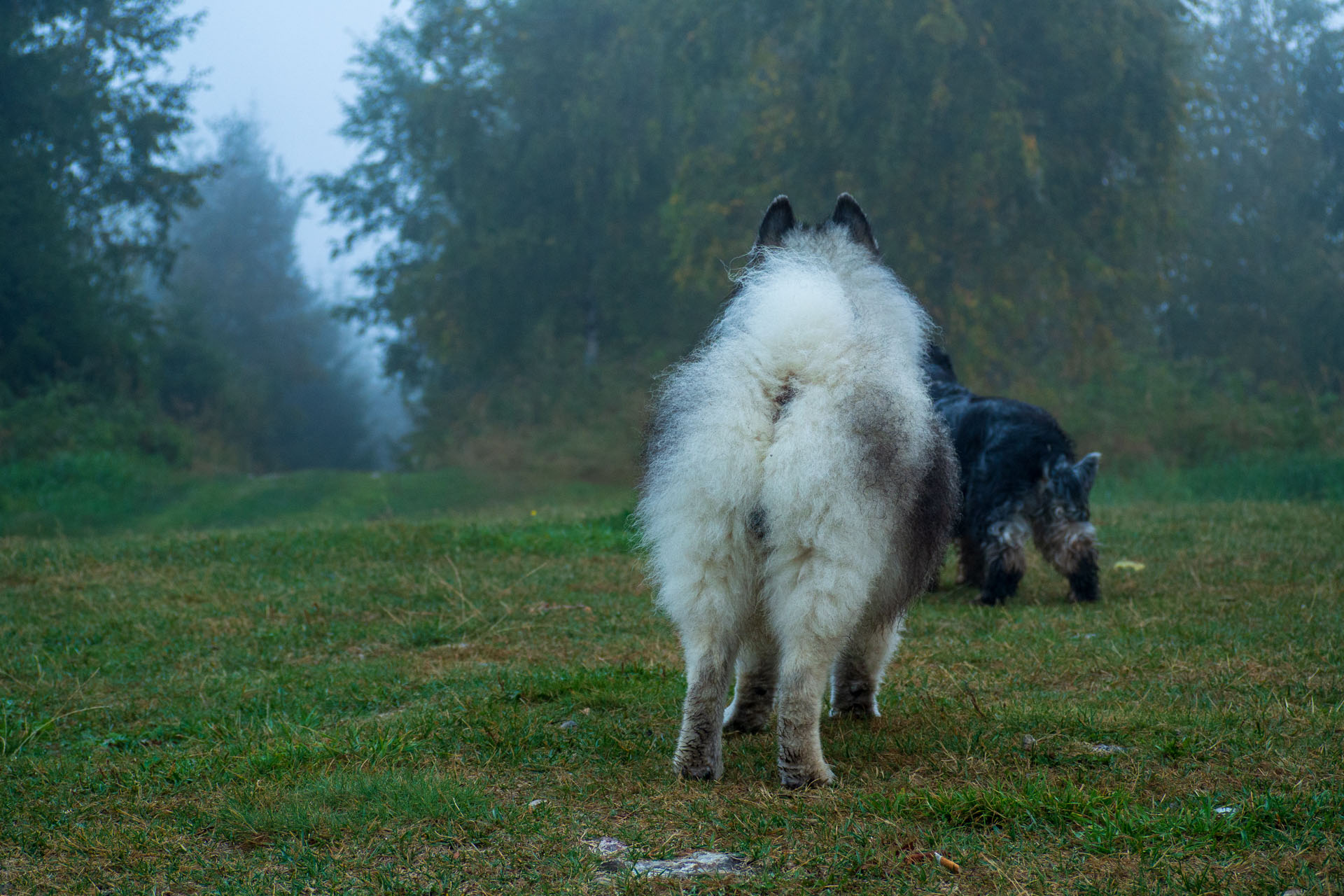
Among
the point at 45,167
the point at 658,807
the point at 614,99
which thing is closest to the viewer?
the point at 658,807

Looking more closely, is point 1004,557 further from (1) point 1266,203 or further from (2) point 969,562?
(1) point 1266,203

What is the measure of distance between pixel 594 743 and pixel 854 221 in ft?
7.39

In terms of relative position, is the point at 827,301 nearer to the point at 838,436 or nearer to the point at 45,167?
the point at 838,436

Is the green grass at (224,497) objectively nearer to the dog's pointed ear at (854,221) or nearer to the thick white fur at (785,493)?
the dog's pointed ear at (854,221)

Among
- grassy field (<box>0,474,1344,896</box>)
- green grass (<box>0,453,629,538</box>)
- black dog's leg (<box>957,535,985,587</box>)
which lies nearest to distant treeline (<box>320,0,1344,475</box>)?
green grass (<box>0,453,629,538</box>)

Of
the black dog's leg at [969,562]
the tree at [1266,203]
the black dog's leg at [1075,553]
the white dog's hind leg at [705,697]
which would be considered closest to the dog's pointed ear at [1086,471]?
the black dog's leg at [1075,553]

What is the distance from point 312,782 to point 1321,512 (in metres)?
10.4

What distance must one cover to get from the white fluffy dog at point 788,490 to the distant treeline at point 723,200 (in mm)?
16125

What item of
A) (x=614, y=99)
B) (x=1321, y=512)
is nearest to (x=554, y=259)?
(x=614, y=99)

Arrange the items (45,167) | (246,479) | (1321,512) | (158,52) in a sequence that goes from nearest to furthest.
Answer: (1321,512), (246,479), (45,167), (158,52)

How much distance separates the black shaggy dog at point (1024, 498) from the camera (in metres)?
7.22

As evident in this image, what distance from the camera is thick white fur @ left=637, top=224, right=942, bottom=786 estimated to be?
11.3ft

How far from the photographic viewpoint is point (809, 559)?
137 inches

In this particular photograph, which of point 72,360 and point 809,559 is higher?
point 72,360
